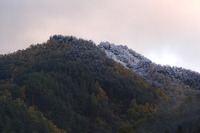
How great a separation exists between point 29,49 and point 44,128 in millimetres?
74305

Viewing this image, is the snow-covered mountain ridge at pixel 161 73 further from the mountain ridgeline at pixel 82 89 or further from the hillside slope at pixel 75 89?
the hillside slope at pixel 75 89

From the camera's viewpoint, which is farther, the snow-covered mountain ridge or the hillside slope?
the snow-covered mountain ridge

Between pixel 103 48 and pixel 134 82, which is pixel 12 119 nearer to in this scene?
pixel 134 82

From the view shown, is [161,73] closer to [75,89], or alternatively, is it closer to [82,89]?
[82,89]

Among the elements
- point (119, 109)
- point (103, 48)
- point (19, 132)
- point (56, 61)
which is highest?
point (103, 48)

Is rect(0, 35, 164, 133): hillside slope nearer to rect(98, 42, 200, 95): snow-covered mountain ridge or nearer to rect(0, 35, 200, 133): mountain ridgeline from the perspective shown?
rect(0, 35, 200, 133): mountain ridgeline

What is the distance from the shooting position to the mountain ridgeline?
417ft

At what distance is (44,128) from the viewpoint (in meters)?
120

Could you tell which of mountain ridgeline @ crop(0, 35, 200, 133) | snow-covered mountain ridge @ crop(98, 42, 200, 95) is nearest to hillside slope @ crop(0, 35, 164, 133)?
mountain ridgeline @ crop(0, 35, 200, 133)

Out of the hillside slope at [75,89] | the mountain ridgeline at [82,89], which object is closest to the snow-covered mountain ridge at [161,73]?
the mountain ridgeline at [82,89]

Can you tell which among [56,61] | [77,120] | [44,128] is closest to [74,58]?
[56,61]

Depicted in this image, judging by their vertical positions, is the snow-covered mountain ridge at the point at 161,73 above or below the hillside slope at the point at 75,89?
above

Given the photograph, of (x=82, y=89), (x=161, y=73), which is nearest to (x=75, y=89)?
(x=82, y=89)

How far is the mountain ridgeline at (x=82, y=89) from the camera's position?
5002 inches
